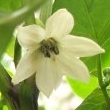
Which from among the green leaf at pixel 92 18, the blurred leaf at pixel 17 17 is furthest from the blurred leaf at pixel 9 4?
the blurred leaf at pixel 17 17

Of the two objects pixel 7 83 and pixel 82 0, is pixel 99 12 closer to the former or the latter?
pixel 82 0

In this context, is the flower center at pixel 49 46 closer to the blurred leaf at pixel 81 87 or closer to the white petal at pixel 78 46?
the white petal at pixel 78 46

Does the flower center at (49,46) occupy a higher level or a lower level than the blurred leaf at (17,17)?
lower

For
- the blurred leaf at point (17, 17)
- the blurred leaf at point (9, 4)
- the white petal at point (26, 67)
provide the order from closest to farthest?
the blurred leaf at point (17, 17), the white petal at point (26, 67), the blurred leaf at point (9, 4)

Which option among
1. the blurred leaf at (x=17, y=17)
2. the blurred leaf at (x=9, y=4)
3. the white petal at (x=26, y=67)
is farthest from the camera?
the blurred leaf at (x=9, y=4)

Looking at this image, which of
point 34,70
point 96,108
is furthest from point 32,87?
point 96,108

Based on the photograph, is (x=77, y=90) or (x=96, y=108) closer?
(x=96, y=108)
